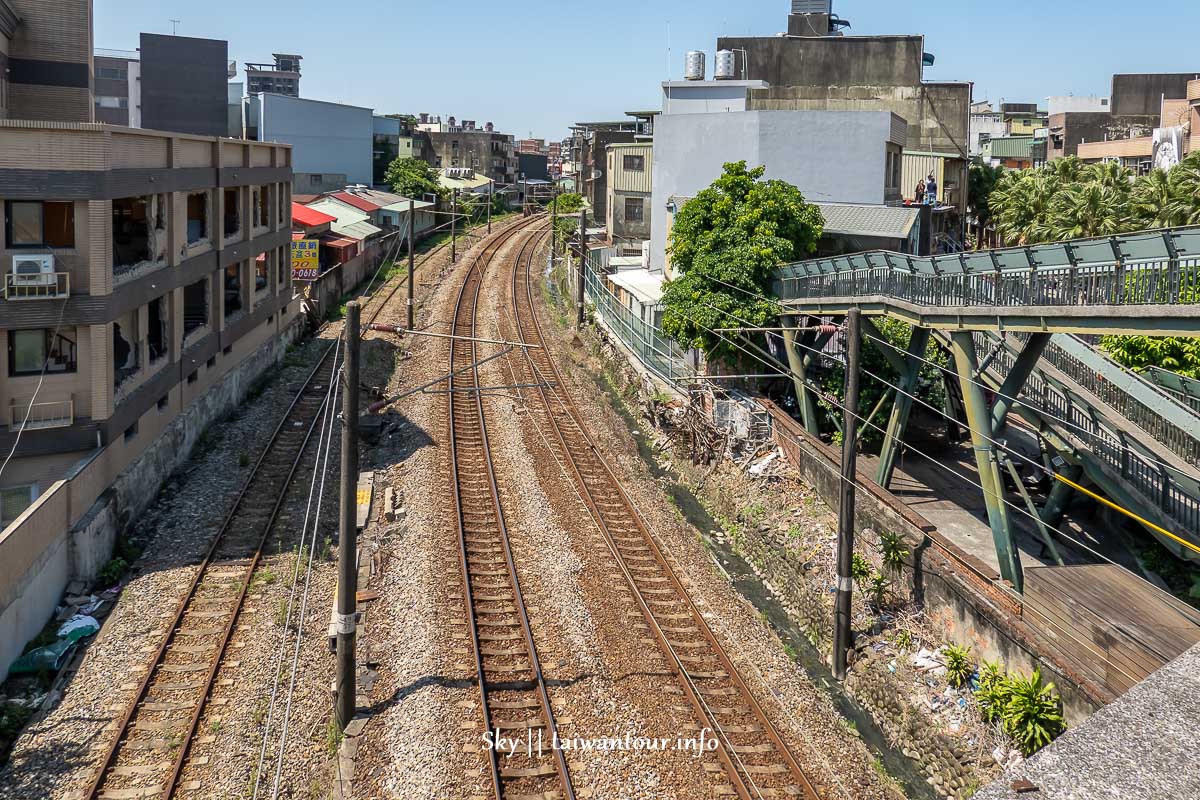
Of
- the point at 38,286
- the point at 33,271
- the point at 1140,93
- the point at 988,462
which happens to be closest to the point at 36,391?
the point at 38,286

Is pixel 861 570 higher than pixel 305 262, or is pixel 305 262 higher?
pixel 305 262

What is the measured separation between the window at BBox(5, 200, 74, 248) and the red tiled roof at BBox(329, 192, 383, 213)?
39.6m

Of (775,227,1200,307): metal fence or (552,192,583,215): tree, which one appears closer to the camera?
(775,227,1200,307): metal fence

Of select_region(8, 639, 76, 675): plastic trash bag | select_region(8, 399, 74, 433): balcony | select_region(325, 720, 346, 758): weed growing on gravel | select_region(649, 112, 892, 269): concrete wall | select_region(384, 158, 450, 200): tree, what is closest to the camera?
select_region(325, 720, 346, 758): weed growing on gravel

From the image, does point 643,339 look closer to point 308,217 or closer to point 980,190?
point 308,217

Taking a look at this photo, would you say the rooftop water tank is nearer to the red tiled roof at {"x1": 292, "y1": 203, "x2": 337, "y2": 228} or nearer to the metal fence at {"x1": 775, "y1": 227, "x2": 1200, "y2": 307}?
the red tiled roof at {"x1": 292, "y1": 203, "x2": 337, "y2": 228}

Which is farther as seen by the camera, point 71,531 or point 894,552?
point 894,552

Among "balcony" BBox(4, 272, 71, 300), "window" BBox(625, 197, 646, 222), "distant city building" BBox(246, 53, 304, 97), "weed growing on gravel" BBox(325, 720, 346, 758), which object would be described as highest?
"distant city building" BBox(246, 53, 304, 97)

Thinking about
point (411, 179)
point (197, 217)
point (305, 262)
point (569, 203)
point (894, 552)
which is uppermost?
point (411, 179)

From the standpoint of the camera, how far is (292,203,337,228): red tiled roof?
46969mm

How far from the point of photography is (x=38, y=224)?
19.2 metres

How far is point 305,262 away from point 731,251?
22106 mm

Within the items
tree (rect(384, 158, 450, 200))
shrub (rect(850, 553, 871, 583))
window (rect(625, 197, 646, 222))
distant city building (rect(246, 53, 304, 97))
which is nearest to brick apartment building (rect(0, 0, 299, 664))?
shrub (rect(850, 553, 871, 583))

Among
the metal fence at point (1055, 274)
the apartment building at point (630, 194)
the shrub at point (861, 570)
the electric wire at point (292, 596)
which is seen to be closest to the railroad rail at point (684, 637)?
the shrub at point (861, 570)
